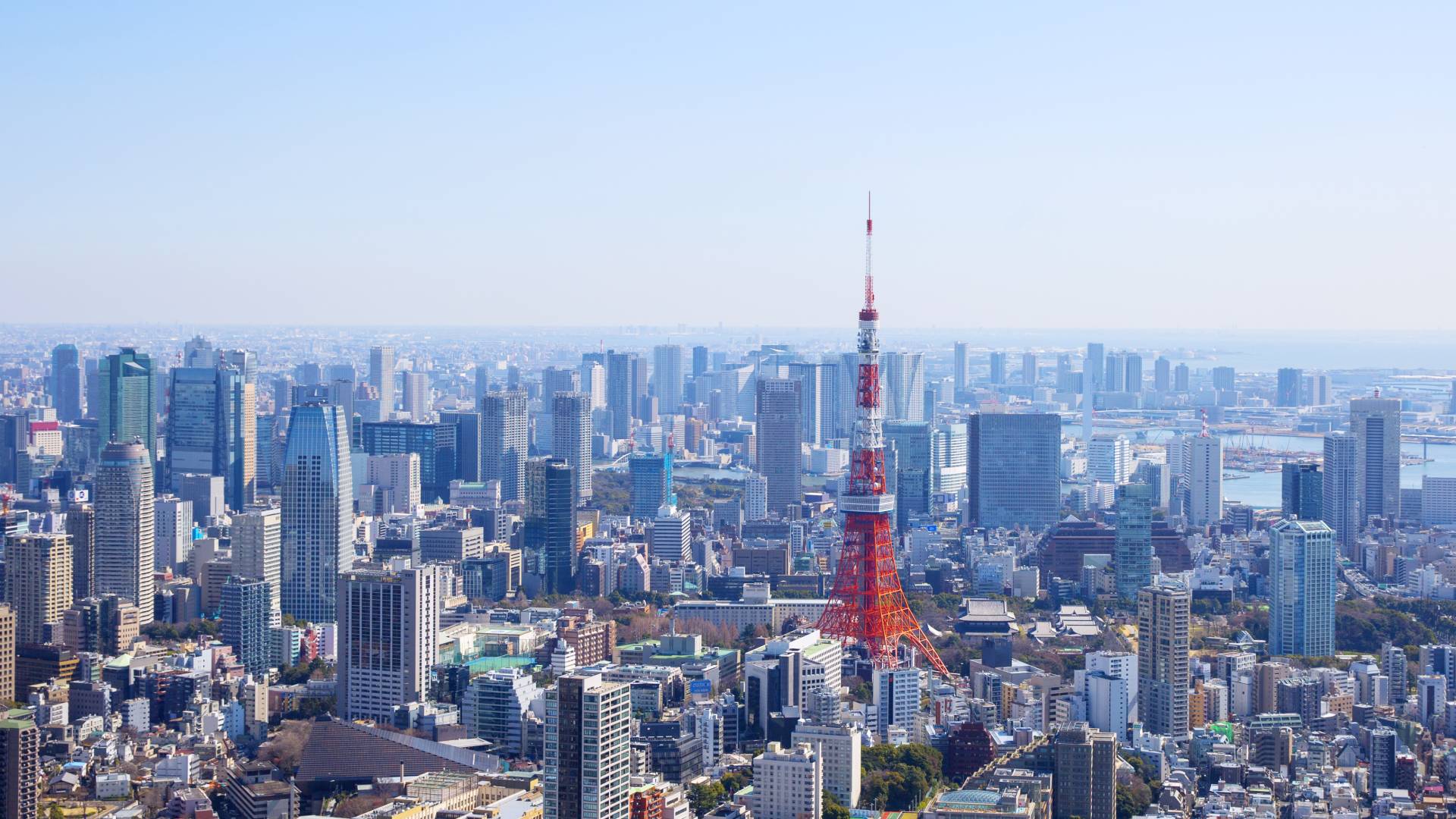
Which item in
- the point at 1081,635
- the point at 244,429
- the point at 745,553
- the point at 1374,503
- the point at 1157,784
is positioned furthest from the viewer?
Answer: the point at 244,429

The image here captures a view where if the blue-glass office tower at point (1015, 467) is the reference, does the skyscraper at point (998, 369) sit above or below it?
above

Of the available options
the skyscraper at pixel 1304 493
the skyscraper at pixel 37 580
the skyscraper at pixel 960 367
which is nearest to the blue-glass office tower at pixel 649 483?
the skyscraper at pixel 1304 493

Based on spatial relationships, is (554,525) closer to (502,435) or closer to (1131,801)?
(502,435)

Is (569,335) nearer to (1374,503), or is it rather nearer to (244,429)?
(244,429)

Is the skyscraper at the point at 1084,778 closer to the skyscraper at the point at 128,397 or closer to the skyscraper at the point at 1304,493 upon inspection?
the skyscraper at the point at 1304,493

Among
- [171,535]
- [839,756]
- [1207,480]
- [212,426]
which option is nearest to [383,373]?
[212,426]

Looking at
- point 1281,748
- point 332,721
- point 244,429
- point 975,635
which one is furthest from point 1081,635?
point 244,429
